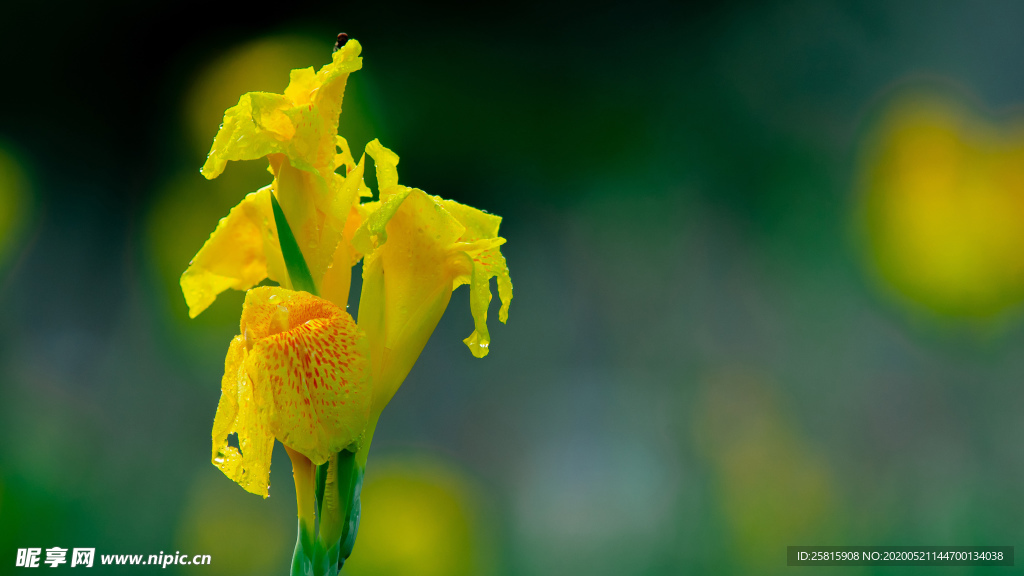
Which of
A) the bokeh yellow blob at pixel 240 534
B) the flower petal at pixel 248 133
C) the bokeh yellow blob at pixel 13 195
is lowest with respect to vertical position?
the bokeh yellow blob at pixel 240 534

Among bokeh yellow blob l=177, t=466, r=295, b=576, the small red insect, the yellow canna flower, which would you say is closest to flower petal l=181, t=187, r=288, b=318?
A: the yellow canna flower

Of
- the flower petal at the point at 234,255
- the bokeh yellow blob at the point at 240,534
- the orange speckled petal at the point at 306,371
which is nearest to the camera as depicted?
the orange speckled petal at the point at 306,371

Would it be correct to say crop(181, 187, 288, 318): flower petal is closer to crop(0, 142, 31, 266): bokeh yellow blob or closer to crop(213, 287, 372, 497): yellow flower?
crop(213, 287, 372, 497): yellow flower

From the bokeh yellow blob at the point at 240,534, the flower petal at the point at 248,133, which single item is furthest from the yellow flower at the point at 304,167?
the bokeh yellow blob at the point at 240,534

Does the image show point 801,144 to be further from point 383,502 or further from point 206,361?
point 206,361

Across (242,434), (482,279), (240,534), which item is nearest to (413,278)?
(482,279)

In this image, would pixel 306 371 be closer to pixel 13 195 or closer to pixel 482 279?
pixel 482 279

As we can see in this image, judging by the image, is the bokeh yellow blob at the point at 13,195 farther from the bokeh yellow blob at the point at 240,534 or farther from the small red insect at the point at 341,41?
the small red insect at the point at 341,41
